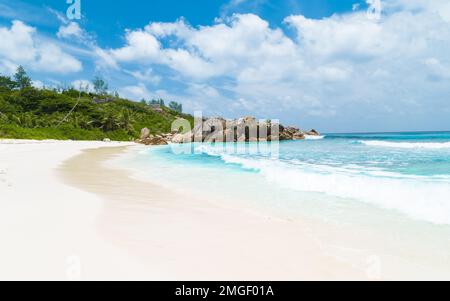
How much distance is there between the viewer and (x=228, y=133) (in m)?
59.8

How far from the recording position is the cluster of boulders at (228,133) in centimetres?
5897

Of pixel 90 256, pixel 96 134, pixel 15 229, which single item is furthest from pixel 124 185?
pixel 96 134

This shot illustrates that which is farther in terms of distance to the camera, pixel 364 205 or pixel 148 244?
pixel 364 205

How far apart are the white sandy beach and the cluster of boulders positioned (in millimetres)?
52212

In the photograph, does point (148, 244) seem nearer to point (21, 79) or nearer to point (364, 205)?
point (364, 205)

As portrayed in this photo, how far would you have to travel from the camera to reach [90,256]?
12.4 feet

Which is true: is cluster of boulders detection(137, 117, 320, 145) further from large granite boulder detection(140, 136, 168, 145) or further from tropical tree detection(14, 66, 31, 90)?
tropical tree detection(14, 66, 31, 90)

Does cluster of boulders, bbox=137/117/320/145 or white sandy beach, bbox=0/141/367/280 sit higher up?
cluster of boulders, bbox=137/117/320/145

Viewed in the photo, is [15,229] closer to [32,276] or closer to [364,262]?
[32,276]

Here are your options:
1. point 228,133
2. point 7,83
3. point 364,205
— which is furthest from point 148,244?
point 7,83

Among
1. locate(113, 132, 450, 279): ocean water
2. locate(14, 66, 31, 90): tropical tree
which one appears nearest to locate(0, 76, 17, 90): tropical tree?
locate(14, 66, 31, 90): tropical tree

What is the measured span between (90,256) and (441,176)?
40.5 ft

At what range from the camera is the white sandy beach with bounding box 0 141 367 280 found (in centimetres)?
348

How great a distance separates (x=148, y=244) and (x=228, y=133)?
55.7 meters
